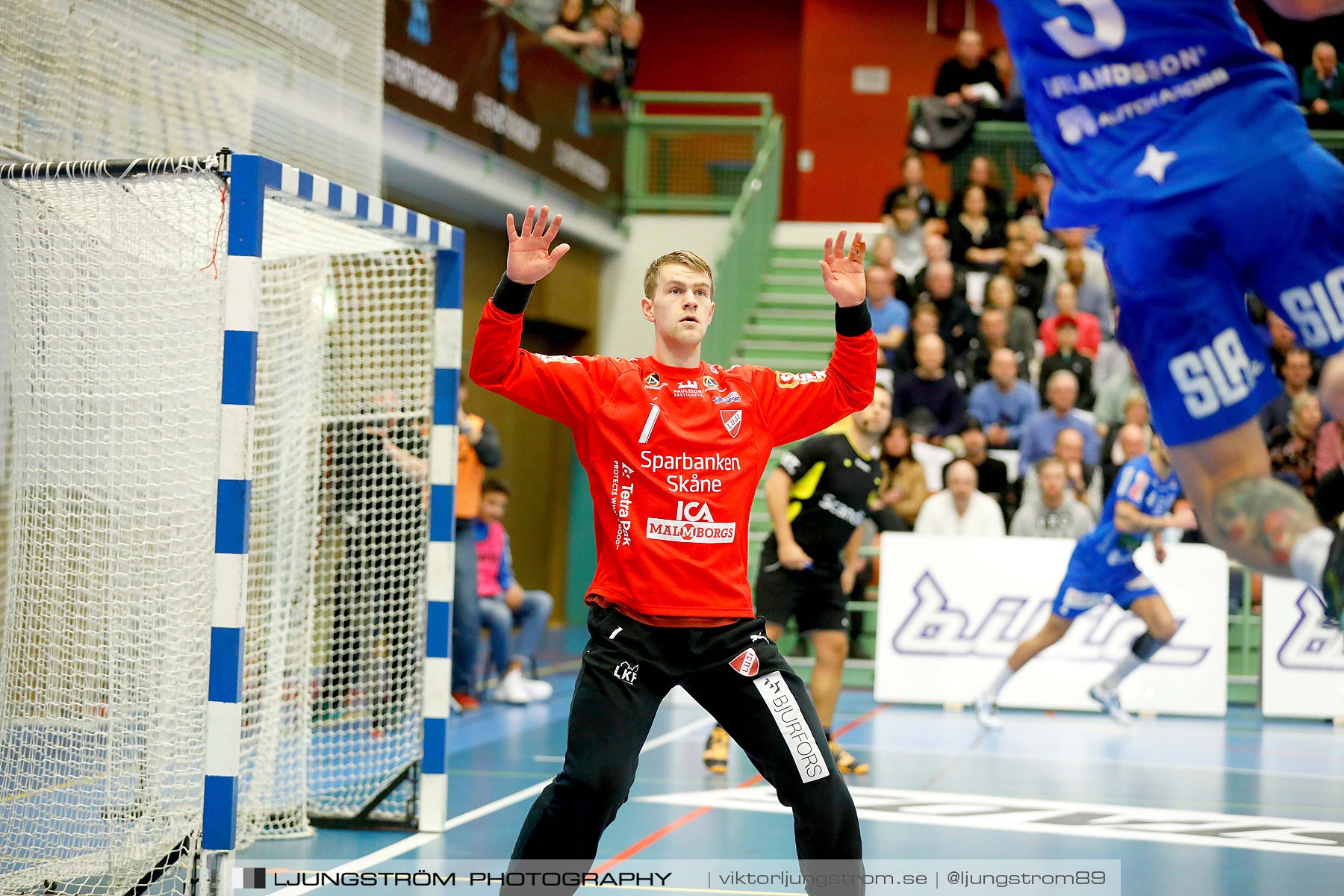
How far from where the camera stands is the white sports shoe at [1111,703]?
35.9ft

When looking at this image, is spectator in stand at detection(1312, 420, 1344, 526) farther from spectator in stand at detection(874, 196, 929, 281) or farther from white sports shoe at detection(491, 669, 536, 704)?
white sports shoe at detection(491, 669, 536, 704)

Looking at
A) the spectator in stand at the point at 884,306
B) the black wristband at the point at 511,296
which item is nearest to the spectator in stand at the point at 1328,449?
the spectator in stand at the point at 884,306

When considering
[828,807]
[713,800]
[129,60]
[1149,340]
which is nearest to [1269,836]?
[713,800]

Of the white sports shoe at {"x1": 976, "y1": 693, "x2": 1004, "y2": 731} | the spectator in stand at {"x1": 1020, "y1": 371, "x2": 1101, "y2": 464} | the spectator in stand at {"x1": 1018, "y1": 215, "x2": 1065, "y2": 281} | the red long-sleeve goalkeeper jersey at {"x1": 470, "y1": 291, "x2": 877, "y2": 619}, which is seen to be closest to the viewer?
the red long-sleeve goalkeeper jersey at {"x1": 470, "y1": 291, "x2": 877, "y2": 619}

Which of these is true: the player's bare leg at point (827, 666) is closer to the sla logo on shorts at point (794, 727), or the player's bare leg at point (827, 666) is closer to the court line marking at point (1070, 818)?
the court line marking at point (1070, 818)

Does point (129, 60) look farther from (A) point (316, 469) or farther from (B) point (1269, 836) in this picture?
(B) point (1269, 836)

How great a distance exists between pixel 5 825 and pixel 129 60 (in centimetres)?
325

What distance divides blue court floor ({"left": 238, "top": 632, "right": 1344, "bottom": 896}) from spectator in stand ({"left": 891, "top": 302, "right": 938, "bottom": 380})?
3.91 metres

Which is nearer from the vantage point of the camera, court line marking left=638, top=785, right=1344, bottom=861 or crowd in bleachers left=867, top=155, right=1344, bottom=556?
court line marking left=638, top=785, right=1344, bottom=861

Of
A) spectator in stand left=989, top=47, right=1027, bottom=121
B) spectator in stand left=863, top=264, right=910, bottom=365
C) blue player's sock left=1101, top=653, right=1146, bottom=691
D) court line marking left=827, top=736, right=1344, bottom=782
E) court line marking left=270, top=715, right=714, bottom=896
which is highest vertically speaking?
spectator in stand left=989, top=47, right=1027, bottom=121

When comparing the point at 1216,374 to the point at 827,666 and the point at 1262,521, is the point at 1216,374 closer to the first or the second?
the point at 1262,521

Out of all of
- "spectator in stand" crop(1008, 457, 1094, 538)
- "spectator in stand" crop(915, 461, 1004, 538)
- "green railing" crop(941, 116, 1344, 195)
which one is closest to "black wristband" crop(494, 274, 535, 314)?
"spectator in stand" crop(915, 461, 1004, 538)

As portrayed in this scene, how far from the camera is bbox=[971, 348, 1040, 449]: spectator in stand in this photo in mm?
13469

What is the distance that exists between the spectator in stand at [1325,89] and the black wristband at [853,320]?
46.2 ft
